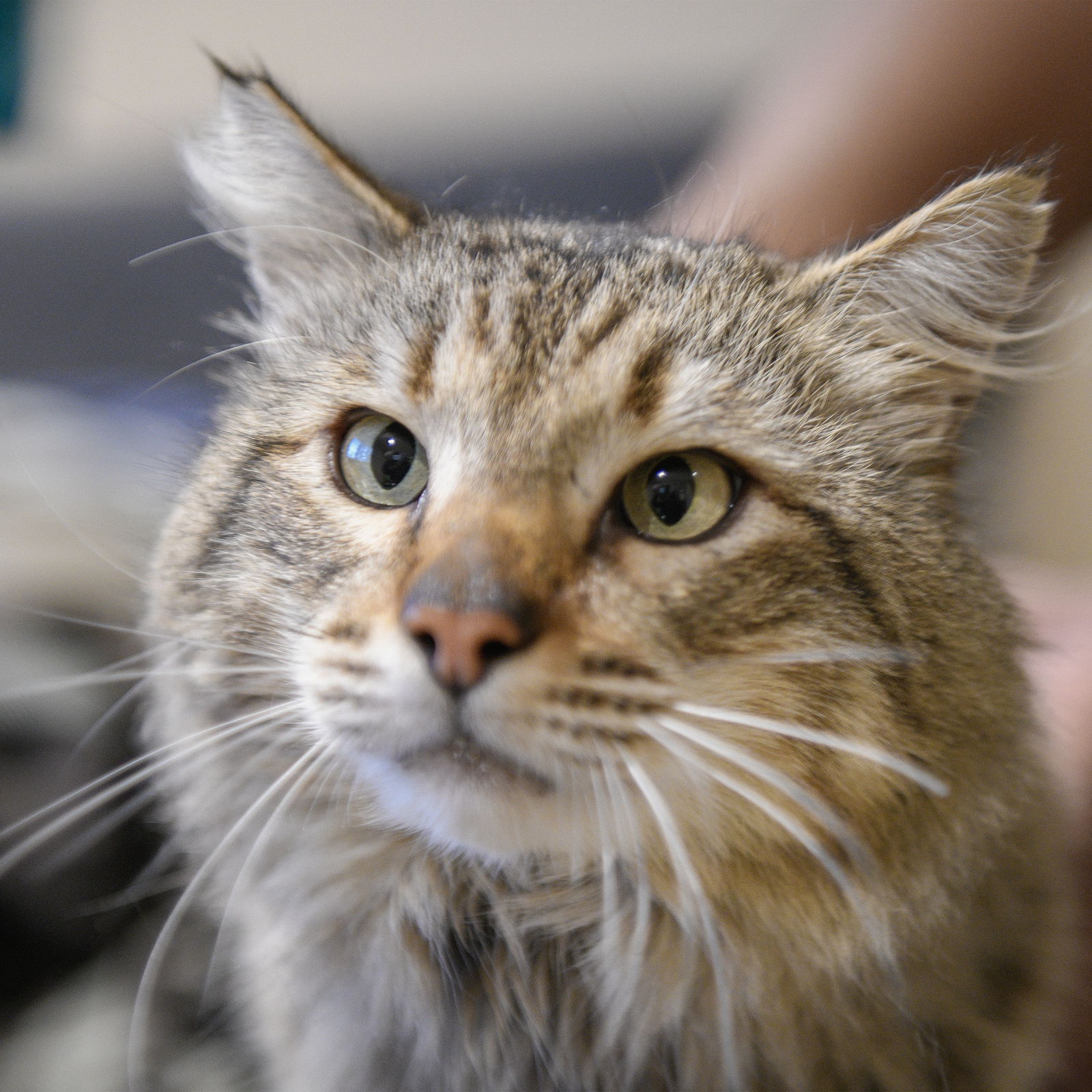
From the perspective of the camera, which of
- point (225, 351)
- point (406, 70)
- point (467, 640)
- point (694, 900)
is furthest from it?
point (406, 70)

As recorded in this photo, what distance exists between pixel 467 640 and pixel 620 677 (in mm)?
116

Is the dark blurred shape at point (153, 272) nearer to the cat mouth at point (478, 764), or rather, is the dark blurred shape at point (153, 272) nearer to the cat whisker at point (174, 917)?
the cat whisker at point (174, 917)

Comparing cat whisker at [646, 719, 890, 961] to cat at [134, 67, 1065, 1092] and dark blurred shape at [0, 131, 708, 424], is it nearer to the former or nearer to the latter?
cat at [134, 67, 1065, 1092]

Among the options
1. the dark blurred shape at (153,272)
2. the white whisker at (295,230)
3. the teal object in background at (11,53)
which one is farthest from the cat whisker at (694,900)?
the teal object in background at (11,53)

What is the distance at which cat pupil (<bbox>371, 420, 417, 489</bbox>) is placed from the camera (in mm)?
868

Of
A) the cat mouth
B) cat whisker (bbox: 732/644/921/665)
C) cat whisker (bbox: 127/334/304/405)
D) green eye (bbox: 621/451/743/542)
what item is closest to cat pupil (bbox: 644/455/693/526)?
green eye (bbox: 621/451/743/542)

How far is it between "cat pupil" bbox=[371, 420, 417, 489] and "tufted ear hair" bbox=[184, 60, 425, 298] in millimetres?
282

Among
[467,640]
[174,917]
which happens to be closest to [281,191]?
[467,640]

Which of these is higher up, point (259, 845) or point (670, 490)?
point (670, 490)

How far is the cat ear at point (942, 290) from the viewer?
82 centimetres

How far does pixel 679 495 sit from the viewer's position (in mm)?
804

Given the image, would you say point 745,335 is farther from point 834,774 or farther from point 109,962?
point 109,962

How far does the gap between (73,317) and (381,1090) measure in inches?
62.9

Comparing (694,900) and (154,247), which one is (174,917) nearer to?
(694,900)
